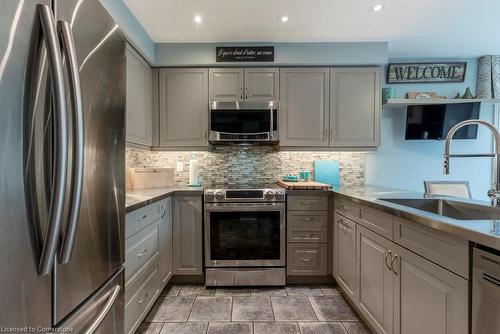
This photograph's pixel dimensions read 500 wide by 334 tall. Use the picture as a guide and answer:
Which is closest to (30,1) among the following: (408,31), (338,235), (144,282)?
(144,282)

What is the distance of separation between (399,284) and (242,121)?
6.35ft

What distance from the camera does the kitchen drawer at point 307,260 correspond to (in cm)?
244

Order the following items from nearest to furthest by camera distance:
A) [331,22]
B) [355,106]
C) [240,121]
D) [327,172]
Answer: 1. [331,22]
2. [240,121]
3. [355,106]
4. [327,172]

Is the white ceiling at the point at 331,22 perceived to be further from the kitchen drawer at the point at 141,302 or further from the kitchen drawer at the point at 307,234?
the kitchen drawer at the point at 141,302

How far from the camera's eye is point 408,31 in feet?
8.06

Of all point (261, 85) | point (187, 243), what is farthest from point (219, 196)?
point (261, 85)

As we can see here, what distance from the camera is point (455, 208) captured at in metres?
1.62

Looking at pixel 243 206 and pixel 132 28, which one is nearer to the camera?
pixel 132 28

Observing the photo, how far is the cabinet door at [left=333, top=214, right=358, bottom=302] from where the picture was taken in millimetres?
1913

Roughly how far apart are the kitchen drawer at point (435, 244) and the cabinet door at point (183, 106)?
6.67 ft

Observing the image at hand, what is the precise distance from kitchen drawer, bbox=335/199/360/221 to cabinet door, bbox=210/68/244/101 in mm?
1491

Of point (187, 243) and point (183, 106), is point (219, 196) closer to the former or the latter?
point (187, 243)

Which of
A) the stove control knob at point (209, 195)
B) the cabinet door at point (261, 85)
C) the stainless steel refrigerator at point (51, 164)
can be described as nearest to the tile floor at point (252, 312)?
the stove control knob at point (209, 195)

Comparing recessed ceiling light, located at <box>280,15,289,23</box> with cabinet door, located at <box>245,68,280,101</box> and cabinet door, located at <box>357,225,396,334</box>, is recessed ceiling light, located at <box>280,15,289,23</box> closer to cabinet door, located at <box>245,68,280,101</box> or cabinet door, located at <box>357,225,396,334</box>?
cabinet door, located at <box>245,68,280,101</box>
